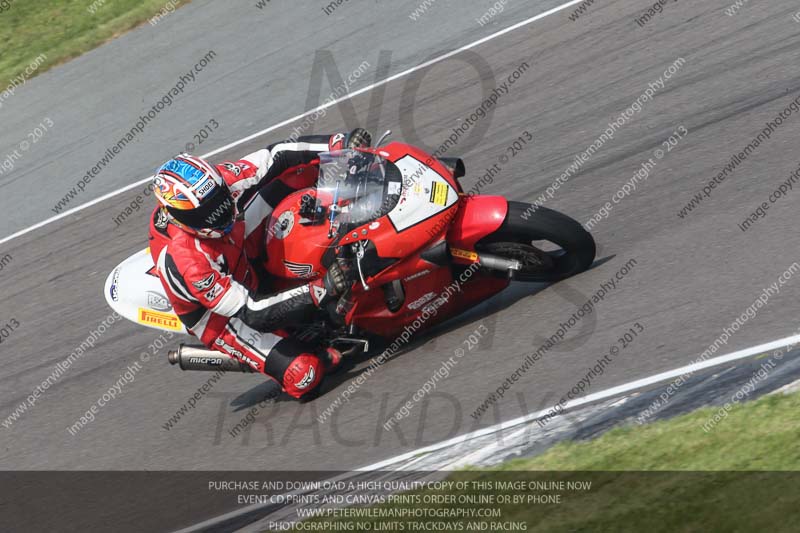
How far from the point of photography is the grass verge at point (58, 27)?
1513cm

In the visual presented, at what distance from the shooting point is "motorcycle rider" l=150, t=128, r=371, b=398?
691 centimetres

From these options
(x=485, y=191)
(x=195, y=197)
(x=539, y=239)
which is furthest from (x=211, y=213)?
(x=485, y=191)

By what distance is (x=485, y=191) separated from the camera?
927 cm

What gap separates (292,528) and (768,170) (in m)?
4.72

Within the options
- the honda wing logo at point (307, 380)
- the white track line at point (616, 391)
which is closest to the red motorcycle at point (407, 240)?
the honda wing logo at point (307, 380)

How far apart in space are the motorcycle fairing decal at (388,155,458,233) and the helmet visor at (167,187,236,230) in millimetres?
1164

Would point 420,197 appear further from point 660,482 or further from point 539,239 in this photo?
point 660,482

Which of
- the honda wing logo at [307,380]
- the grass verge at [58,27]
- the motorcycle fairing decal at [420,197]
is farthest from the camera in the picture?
the grass verge at [58,27]

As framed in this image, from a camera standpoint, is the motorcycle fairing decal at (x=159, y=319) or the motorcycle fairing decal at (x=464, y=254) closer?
the motorcycle fairing decal at (x=464, y=254)

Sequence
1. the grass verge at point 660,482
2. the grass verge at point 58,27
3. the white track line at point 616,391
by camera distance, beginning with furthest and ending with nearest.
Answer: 1. the grass verge at point 58,27
2. the white track line at point 616,391
3. the grass verge at point 660,482

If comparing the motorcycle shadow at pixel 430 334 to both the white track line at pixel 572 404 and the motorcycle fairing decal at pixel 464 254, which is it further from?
the white track line at pixel 572 404

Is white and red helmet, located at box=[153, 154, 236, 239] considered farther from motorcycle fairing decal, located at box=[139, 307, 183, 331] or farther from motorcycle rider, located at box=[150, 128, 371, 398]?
motorcycle fairing decal, located at box=[139, 307, 183, 331]

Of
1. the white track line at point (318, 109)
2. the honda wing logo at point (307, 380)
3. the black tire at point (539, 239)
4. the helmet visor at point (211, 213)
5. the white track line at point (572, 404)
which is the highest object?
the helmet visor at point (211, 213)

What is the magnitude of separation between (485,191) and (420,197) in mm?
2535
